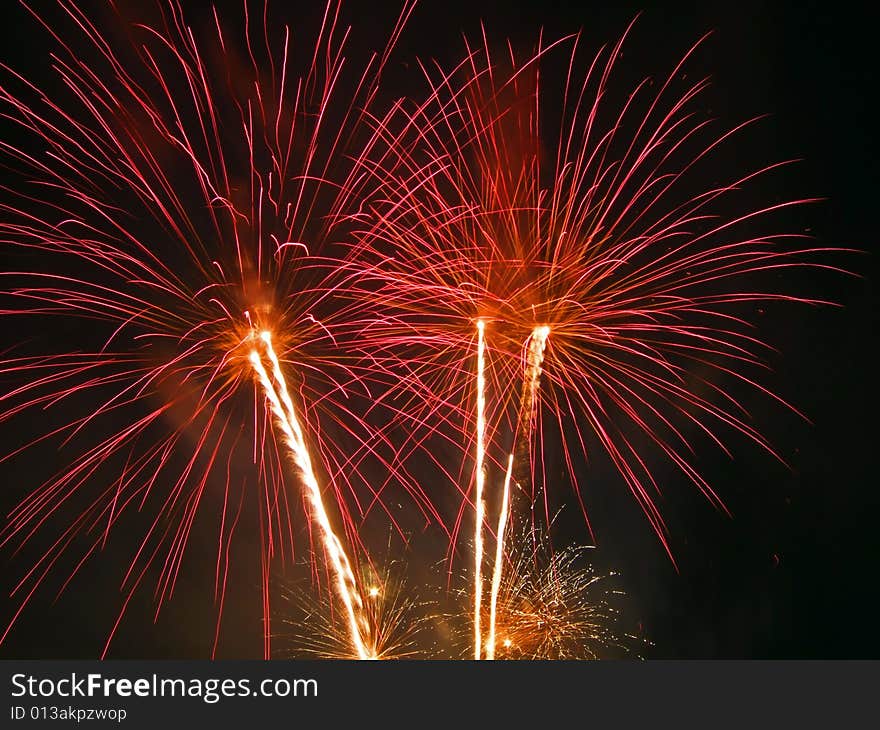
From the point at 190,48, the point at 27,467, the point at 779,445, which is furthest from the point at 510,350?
the point at 27,467

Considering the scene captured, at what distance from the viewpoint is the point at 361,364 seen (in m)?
3.77

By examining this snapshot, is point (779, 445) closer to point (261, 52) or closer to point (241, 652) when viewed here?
point (241, 652)

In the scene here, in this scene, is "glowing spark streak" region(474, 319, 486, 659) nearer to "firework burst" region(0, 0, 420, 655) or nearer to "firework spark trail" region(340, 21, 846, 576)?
"firework spark trail" region(340, 21, 846, 576)

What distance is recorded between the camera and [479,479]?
384 centimetres

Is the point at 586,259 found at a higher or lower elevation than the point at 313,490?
higher

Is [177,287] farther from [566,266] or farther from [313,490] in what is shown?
[566,266]

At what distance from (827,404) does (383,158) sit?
3219 millimetres

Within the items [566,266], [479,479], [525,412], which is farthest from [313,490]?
[566,266]

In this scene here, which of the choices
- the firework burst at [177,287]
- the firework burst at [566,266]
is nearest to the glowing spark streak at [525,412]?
the firework burst at [566,266]

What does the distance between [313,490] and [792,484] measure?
10.2 feet

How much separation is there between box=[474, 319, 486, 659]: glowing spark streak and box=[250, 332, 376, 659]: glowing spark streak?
66cm

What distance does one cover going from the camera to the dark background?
4.22 metres

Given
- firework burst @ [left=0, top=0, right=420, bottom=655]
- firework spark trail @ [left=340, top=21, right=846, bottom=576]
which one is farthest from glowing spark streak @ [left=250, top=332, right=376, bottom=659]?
firework spark trail @ [left=340, top=21, right=846, bottom=576]

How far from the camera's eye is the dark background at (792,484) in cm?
422
